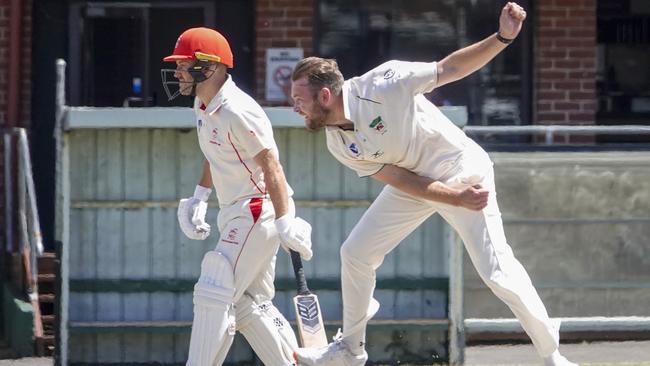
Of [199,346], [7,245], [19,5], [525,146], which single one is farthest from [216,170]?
[19,5]

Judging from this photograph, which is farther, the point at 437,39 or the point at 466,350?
the point at 437,39

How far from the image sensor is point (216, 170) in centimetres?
715

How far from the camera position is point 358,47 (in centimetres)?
1216

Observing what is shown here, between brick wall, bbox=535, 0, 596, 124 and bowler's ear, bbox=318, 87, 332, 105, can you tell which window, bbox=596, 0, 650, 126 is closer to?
brick wall, bbox=535, 0, 596, 124

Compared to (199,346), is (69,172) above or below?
above

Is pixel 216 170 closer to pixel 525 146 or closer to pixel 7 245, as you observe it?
pixel 525 146

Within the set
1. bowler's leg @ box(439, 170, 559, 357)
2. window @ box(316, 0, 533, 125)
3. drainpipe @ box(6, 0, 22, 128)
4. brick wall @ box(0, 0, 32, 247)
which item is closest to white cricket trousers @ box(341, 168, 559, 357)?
bowler's leg @ box(439, 170, 559, 357)

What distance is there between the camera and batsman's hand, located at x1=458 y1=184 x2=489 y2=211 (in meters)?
6.75

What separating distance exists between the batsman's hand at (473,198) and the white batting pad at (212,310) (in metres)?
1.19

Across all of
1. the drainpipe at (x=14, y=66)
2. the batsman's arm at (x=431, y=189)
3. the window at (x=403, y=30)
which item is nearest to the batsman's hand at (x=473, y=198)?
the batsman's arm at (x=431, y=189)

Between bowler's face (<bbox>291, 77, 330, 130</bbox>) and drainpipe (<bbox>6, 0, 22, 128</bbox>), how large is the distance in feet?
17.3

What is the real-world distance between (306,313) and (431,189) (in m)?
1.01

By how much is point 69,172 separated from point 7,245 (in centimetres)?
257

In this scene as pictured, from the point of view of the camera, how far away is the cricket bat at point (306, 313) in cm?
728
